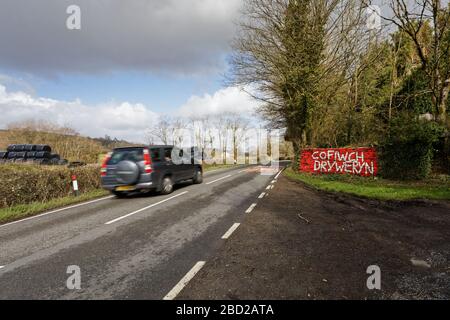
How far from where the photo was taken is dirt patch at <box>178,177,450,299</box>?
3.30 metres

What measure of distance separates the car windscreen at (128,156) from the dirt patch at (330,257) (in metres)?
5.06

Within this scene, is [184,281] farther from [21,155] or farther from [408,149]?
[21,155]

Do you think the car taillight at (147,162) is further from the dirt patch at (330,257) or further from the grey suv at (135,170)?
the dirt patch at (330,257)

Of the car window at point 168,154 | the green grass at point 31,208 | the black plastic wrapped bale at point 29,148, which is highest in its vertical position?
the black plastic wrapped bale at point 29,148

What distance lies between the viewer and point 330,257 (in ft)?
14.0

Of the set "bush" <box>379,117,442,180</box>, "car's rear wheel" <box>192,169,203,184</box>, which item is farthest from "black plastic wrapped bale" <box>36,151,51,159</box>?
"bush" <box>379,117,442,180</box>

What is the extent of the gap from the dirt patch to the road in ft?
1.88

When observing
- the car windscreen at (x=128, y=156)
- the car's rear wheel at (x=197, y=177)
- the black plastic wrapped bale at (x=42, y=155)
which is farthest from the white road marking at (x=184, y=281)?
the black plastic wrapped bale at (x=42, y=155)

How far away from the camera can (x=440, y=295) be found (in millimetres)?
3133

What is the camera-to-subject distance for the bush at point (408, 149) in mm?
12633

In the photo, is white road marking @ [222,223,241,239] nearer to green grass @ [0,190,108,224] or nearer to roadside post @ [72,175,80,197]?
green grass @ [0,190,108,224]
